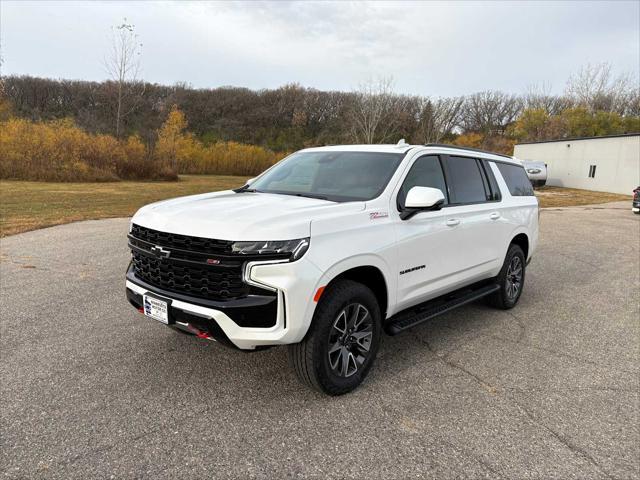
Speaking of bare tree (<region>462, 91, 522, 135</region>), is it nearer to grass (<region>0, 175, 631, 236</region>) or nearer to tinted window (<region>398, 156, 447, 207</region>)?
grass (<region>0, 175, 631, 236</region>)

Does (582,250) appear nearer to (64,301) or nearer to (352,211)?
(352,211)

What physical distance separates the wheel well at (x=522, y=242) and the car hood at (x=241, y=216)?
3.09m

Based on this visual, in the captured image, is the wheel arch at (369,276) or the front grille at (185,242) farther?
the wheel arch at (369,276)

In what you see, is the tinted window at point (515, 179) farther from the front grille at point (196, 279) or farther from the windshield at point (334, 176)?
the front grille at point (196, 279)

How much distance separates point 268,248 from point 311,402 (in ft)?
4.09

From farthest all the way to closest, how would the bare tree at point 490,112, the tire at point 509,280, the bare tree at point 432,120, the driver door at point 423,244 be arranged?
1. the bare tree at point 490,112
2. the bare tree at point 432,120
3. the tire at point 509,280
4. the driver door at point 423,244

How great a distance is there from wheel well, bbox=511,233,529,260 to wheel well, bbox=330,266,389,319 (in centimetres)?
274

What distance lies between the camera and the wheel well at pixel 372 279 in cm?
322

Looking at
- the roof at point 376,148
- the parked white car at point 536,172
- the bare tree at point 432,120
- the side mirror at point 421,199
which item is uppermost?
the bare tree at point 432,120

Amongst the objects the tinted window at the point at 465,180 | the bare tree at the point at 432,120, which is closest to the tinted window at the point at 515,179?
the tinted window at the point at 465,180

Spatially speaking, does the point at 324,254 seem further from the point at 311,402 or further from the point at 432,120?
the point at 432,120

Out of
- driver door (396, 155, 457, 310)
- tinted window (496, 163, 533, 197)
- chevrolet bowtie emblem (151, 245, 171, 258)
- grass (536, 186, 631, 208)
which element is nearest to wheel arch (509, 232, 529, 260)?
tinted window (496, 163, 533, 197)

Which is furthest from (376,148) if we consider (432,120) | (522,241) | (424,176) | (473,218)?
(432,120)

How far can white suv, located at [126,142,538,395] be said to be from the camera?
9.04 feet
